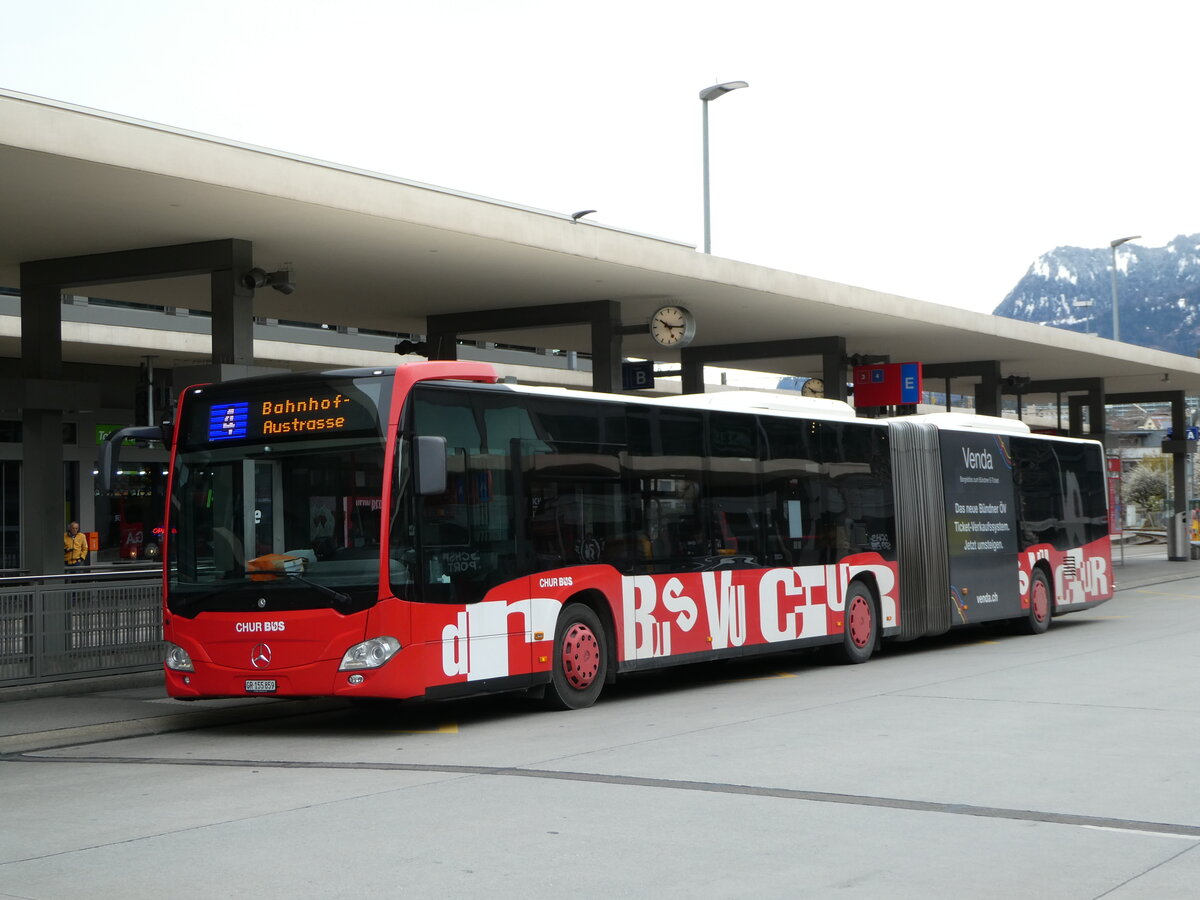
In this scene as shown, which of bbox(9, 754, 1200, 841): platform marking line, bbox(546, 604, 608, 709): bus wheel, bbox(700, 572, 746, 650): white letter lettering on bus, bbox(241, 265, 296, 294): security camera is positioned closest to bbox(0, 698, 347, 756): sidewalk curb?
bbox(9, 754, 1200, 841): platform marking line

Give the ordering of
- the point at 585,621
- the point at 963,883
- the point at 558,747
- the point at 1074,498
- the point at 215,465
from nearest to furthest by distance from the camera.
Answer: the point at 963,883, the point at 558,747, the point at 215,465, the point at 585,621, the point at 1074,498

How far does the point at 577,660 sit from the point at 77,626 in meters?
5.49

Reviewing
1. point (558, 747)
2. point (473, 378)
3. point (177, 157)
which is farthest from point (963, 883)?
point (177, 157)

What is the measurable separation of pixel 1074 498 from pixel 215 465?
15612 millimetres

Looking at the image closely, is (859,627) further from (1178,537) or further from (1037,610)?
(1178,537)

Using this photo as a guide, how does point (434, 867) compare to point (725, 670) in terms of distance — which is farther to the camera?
point (725, 670)

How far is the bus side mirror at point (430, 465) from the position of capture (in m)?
11.6

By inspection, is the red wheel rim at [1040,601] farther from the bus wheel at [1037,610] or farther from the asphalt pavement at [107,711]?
the asphalt pavement at [107,711]

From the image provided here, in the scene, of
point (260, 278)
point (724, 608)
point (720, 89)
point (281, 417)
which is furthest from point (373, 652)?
point (720, 89)

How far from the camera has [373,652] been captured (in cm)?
1170

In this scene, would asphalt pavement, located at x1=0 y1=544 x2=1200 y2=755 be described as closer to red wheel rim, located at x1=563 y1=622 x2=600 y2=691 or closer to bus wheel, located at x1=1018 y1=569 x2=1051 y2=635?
red wheel rim, located at x1=563 y1=622 x2=600 y2=691

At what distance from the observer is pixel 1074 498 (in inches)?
935

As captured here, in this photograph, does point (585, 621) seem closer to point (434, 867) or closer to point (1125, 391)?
point (434, 867)

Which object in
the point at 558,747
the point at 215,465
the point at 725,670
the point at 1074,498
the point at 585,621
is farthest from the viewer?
the point at 1074,498
